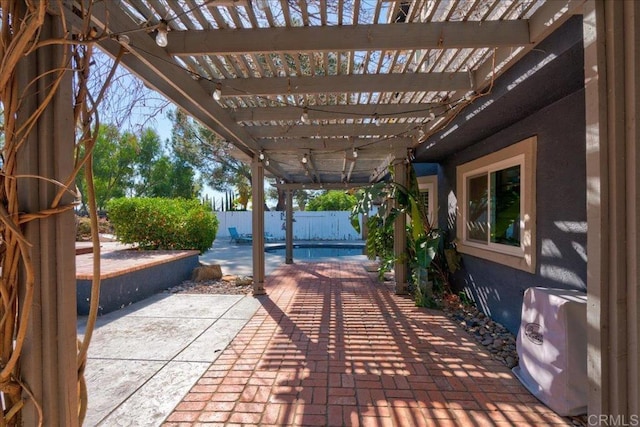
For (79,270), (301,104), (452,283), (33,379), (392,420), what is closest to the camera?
(33,379)

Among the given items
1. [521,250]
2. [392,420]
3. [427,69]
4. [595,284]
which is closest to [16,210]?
[595,284]

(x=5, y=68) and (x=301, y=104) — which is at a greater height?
(x=301, y=104)

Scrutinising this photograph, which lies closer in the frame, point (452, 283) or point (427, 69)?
point (427, 69)

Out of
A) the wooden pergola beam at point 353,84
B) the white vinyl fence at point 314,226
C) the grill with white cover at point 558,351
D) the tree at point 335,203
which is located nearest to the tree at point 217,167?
the white vinyl fence at point 314,226

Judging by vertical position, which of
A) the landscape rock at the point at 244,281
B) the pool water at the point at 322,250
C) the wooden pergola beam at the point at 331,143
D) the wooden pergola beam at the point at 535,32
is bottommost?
the pool water at the point at 322,250

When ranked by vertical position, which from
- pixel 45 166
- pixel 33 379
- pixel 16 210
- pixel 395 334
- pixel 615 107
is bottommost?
pixel 395 334

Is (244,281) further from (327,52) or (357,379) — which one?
(327,52)

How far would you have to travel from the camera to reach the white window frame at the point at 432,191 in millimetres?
6660

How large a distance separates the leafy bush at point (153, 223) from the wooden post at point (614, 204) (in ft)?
26.2

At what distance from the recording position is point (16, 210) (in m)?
1.01

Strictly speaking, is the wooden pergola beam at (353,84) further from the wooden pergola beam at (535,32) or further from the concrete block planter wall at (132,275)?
the concrete block planter wall at (132,275)

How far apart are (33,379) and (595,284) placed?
230 centimetres

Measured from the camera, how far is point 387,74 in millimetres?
3221

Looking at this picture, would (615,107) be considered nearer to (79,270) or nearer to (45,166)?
(45,166)
